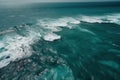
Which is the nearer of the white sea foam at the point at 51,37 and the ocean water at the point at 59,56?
the ocean water at the point at 59,56

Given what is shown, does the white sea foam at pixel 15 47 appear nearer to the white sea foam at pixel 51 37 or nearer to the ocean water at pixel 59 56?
the ocean water at pixel 59 56

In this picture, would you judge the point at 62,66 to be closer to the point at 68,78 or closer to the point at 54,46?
the point at 68,78

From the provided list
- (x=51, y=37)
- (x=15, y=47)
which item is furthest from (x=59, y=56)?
(x=51, y=37)

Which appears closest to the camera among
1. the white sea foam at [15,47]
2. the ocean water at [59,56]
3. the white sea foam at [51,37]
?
the ocean water at [59,56]

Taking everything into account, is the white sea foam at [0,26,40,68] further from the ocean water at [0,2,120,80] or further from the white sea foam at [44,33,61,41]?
the white sea foam at [44,33,61,41]

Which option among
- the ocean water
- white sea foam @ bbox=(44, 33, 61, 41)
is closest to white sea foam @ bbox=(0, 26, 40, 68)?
the ocean water

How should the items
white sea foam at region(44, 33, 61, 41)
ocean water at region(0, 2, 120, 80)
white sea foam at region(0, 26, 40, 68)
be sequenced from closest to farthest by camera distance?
ocean water at region(0, 2, 120, 80), white sea foam at region(0, 26, 40, 68), white sea foam at region(44, 33, 61, 41)

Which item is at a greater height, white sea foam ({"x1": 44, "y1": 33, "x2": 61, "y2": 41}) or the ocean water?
the ocean water

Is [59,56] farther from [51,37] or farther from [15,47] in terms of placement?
[51,37]

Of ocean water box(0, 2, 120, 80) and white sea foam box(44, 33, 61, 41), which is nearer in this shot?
ocean water box(0, 2, 120, 80)

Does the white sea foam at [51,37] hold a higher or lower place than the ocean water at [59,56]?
lower

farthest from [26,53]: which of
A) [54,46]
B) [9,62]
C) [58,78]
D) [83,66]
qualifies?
[83,66]

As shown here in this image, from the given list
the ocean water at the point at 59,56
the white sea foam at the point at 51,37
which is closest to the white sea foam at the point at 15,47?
the ocean water at the point at 59,56
